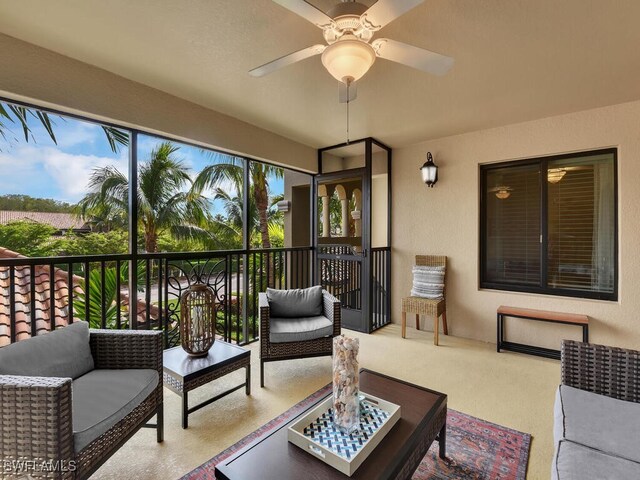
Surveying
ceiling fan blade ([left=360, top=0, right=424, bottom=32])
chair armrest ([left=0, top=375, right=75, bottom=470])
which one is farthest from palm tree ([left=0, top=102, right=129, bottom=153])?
ceiling fan blade ([left=360, top=0, right=424, bottom=32])

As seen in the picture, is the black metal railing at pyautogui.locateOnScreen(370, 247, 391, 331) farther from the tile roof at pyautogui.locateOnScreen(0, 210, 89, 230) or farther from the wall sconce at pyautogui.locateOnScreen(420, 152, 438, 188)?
the tile roof at pyautogui.locateOnScreen(0, 210, 89, 230)

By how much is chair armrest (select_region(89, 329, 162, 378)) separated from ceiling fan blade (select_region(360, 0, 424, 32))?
6.66 feet

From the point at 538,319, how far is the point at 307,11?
356cm

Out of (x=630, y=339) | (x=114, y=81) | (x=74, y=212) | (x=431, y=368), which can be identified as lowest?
(x=431, y=368)

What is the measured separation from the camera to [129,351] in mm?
1816

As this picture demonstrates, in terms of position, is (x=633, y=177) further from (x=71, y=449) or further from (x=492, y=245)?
(x=71, y=449)

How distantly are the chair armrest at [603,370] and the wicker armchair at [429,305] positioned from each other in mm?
1881

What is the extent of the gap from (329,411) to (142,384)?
1.05 meters

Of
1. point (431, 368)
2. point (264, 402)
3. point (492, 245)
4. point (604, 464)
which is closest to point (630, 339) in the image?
point (492, 245)

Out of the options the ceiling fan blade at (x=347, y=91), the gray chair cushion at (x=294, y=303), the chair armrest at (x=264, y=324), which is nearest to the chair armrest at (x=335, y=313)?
the gray chair cushion at (x=294, y=303)

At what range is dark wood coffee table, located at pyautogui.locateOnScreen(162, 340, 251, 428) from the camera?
1992mm

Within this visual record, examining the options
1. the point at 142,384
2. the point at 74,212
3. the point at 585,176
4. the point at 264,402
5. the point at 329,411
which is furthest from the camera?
the point at 74,212

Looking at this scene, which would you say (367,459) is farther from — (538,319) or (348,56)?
(538,319)

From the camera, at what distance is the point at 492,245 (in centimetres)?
384
